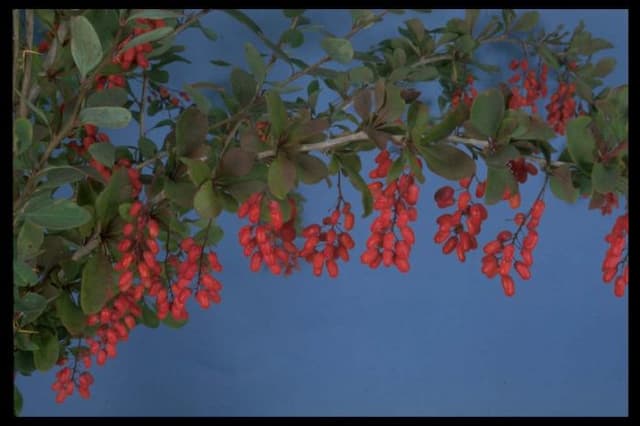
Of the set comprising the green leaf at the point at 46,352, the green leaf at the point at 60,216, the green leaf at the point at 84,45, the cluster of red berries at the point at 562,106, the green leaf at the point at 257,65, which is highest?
the cluster of red berries at the point at 562,106

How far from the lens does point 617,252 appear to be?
0.59 meters

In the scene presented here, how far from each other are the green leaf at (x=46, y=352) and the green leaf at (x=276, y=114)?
36cm

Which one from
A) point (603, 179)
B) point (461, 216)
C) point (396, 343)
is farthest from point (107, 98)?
point (396, 343)

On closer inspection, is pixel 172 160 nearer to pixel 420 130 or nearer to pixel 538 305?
pixel 420 130

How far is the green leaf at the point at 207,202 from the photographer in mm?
553

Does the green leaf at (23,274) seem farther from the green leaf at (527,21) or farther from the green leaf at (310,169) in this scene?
the green leaf at (527,21)

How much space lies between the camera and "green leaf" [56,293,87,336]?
0.70 m

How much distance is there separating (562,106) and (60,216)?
3.16 ft

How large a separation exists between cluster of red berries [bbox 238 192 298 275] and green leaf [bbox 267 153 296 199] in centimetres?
5

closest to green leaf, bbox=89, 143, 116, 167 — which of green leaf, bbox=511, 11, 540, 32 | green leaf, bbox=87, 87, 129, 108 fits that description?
green leaf, bbox=87, 87, 129, 108

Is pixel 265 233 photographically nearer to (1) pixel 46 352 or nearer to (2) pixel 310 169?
(2) pixel 310 169

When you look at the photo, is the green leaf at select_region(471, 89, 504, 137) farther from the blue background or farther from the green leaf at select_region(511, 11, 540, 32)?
the blue background

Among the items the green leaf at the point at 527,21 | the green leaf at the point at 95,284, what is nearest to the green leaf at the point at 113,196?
the green leaf at the point at 95,284
